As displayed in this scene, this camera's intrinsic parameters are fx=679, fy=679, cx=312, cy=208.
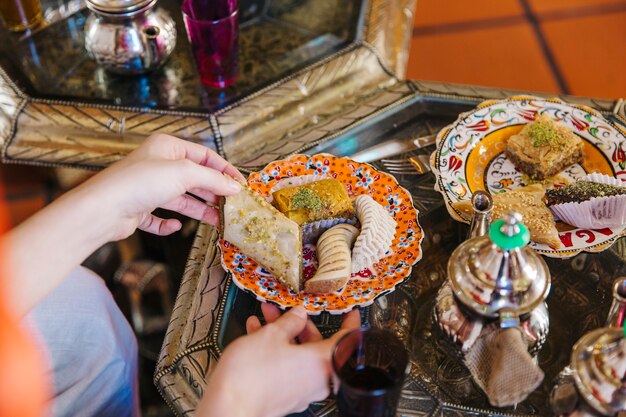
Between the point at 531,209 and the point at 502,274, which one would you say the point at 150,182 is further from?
the point at 531,209

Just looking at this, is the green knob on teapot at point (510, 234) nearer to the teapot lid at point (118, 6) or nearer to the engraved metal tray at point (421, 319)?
the engraved metal tray at point (421, 319)

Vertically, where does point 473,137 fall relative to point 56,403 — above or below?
above

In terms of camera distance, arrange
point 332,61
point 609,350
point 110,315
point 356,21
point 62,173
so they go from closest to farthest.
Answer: point 609,350
point 110,315
point 332,61
point 356,21
point 62,173

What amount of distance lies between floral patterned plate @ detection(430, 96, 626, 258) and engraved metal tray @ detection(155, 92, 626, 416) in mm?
64

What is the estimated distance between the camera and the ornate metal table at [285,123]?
107cm

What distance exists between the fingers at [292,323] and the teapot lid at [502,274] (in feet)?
0.74

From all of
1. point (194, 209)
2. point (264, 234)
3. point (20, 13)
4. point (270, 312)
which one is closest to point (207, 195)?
point (194, 209)

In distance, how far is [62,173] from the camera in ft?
6.28

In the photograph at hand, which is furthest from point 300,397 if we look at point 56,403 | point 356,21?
point 356,21

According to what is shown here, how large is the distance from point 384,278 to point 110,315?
559 mm

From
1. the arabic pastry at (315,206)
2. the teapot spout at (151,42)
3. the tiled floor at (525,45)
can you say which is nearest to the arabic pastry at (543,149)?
the arabic pastry at (315,206)

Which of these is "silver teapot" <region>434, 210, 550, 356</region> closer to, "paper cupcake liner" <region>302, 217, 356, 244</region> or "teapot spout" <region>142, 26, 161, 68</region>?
"paper cupcake liner" <region>302, 217, 356, 244</region>

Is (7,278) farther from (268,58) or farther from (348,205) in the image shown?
(268,58)

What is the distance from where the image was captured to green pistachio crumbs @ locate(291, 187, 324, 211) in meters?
1.16
